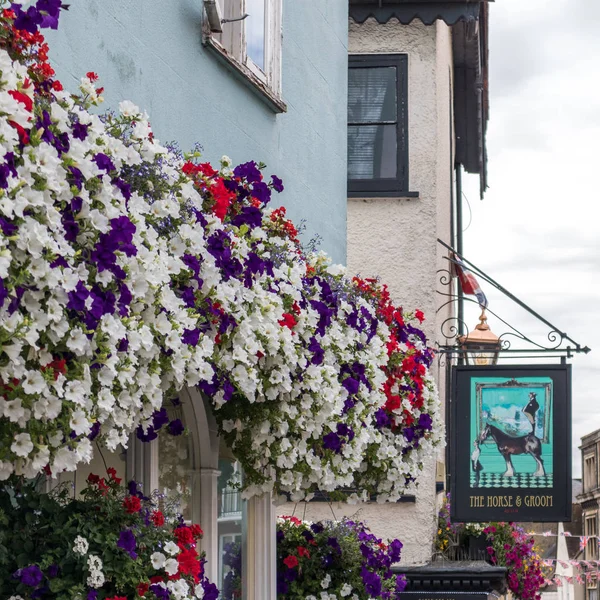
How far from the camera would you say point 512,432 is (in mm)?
11977

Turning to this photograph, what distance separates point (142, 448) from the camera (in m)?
6.45

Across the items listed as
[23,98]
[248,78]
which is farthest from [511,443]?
[23,98]

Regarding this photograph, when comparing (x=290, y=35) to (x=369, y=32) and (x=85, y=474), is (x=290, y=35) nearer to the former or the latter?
(x=85, y=474)

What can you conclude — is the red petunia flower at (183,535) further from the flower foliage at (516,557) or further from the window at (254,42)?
the flower foliage at (516,557)

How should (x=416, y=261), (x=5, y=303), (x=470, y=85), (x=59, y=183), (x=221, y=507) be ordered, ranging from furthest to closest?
(x=470, y=85)
(x=416, y=261)
(x=221, y=507)
(x=59, y=183)
(x=5, y=303)

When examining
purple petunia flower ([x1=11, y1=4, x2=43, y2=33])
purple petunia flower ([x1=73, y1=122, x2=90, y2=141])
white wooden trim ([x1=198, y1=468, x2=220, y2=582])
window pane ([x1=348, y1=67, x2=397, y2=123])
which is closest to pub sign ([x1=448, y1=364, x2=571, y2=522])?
window pane ([x1=348, y1=67, x2=397, y2=123])

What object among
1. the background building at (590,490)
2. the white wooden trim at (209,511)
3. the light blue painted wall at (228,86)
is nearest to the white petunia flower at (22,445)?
the light blue painted wall at (228,86)

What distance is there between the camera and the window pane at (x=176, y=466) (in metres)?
6.86

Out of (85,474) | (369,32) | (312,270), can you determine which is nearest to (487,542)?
(369,32)

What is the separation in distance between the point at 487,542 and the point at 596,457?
50975mm

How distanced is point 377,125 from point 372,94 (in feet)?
1.11

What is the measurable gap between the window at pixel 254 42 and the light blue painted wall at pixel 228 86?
0.08 metres

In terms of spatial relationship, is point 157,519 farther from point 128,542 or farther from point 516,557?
point 516,557

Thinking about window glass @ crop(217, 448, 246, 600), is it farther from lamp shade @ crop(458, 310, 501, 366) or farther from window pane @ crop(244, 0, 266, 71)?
lamp shade @ crop(458, 310, 501, 366)
